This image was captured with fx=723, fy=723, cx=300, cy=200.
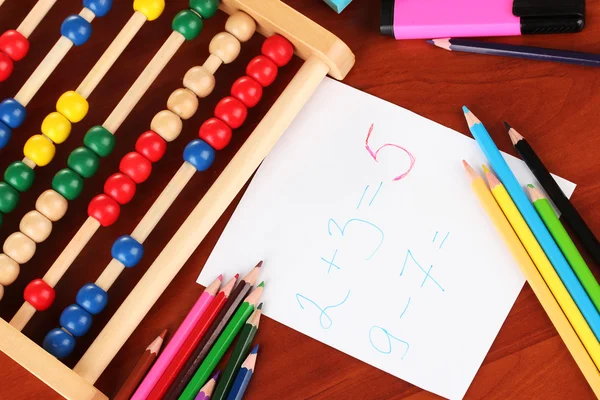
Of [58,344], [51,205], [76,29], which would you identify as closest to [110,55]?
[76,29]

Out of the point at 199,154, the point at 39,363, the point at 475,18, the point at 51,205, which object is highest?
the point at 475,18

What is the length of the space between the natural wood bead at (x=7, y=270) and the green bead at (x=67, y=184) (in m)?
0.07

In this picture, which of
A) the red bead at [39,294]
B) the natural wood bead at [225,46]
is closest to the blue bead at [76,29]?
the natural wood bead at [225,46]

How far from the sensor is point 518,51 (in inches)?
24.7

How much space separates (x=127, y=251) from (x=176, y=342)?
9 cm

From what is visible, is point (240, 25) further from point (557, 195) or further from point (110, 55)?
point (557, 195)

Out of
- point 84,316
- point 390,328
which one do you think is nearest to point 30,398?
point 84,316

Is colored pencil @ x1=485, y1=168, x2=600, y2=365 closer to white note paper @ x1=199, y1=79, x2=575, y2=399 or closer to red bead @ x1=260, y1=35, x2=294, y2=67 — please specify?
white note paper @ x1=199, y1=79, x2=575, y2=399

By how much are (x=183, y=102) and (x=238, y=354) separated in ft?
0.72

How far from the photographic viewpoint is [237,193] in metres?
0.64

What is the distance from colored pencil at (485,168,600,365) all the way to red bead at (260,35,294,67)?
201mm

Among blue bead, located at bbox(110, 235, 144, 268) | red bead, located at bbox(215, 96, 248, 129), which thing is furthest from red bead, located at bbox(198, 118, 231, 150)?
blue bead, located at bbox(110, 235, 144, 268)

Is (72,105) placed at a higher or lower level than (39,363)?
higher

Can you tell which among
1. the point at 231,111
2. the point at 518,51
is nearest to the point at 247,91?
the point at 231,111
